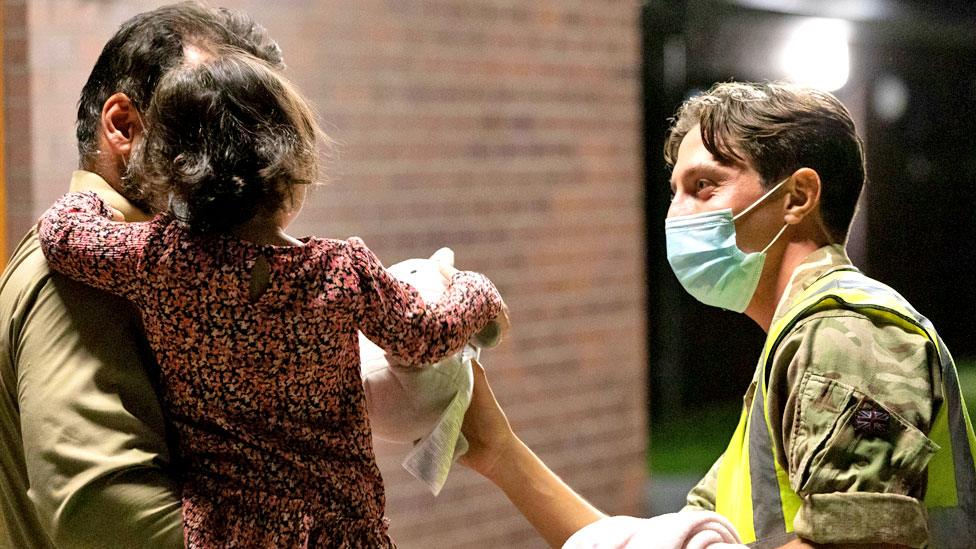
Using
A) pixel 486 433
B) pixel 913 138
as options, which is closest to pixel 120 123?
pixel 486 433

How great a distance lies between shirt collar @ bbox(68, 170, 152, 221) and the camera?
1.55 metres

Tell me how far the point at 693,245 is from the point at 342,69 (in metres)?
2.07

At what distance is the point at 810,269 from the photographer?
5.60ft

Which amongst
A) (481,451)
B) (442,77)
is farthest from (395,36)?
(481,451)

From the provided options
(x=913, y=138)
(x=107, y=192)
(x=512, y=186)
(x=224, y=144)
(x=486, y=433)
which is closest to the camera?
(x=224, y=144)

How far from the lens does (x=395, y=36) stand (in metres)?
3.73

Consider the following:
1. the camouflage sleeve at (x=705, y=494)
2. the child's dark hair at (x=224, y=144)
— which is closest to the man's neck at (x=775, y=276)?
the camouflage sleeve at (x=705, y=494)

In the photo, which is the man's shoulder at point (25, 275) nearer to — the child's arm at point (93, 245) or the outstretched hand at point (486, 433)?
the child's arm at point (93, 245)

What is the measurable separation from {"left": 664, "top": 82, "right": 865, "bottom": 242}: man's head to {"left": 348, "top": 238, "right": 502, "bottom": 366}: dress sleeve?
19.8 inches

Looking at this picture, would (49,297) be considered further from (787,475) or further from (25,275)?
(787,475)

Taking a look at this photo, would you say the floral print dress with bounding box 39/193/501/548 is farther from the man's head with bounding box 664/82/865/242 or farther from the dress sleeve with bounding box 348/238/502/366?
the man's head with bounding box 664/82/865/242

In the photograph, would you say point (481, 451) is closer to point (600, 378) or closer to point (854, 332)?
point (854, 332)

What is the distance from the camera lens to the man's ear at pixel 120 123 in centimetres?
153

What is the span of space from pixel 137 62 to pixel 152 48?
3cm
